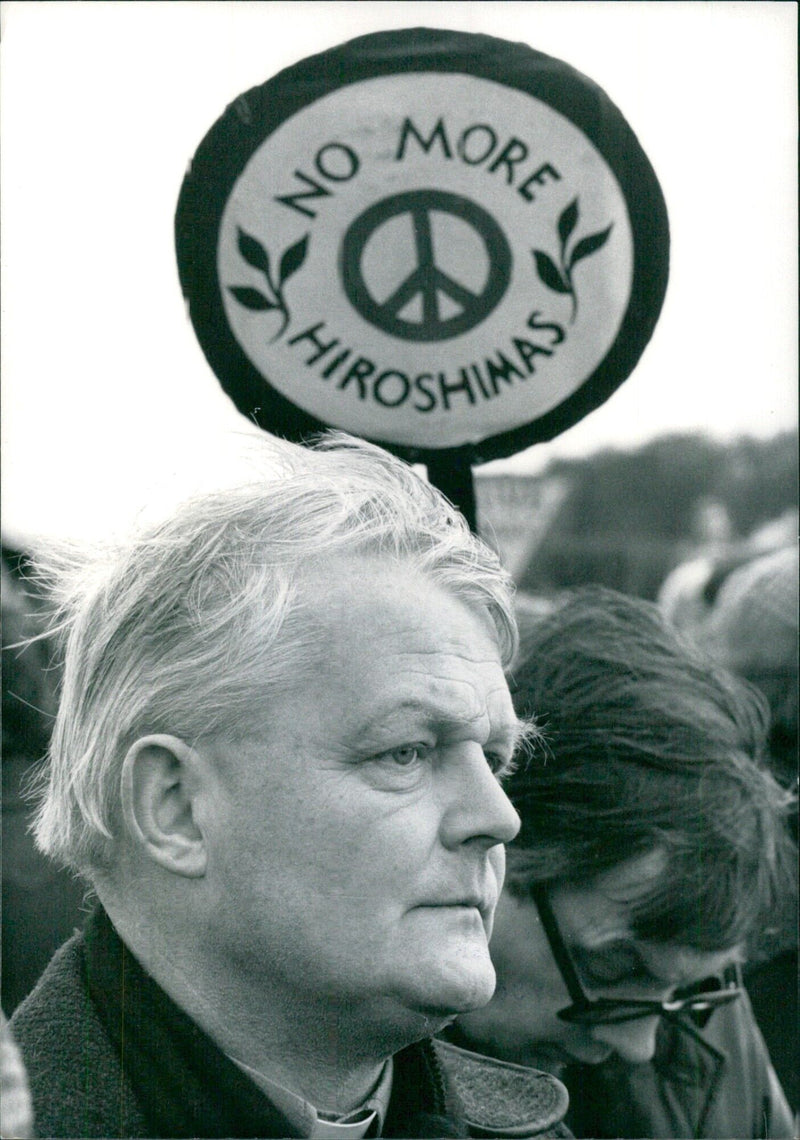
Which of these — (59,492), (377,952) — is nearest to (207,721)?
(377,952)

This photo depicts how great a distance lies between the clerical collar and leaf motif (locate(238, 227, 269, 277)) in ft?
3.60

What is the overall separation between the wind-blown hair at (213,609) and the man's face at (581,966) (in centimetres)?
57

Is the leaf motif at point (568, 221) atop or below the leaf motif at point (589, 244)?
atop

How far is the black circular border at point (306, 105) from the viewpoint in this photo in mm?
2090

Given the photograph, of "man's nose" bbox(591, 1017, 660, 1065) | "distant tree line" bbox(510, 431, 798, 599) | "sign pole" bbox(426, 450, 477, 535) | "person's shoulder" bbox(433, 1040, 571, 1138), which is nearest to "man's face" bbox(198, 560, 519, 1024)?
"person's shoulder" bbox(433, 1040, 571, 1138)

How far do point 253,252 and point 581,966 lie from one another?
3.81 ft

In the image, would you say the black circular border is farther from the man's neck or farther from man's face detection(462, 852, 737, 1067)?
the man's neck

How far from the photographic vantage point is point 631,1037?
88.4 inches

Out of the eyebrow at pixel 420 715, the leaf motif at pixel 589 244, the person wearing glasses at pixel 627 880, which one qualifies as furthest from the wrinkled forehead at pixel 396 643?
the leaf motif at pixel 589 244

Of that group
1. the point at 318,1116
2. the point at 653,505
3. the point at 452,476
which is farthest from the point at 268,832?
the point at 653,505

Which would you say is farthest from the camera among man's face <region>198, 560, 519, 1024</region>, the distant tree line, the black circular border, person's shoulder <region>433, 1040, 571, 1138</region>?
the distant tree line

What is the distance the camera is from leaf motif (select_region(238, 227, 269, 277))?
6.87ft

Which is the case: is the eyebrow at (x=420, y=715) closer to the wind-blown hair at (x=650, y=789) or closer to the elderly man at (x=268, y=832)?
the elderly man at (x=268, y=832)

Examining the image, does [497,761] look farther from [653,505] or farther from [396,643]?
[653,505]
